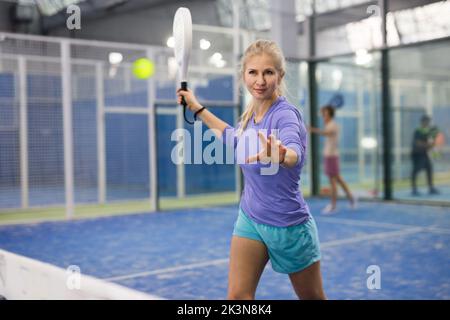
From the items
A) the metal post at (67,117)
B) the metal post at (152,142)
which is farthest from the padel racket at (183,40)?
the metal post at (152,142)

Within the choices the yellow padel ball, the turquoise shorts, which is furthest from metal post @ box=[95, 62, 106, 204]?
the turquoise shorts

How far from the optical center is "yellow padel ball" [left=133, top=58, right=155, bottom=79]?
11.2m

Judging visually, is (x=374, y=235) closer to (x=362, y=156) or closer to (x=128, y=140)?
(x=128, y=140)

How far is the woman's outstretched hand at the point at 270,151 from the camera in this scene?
6.64 ft

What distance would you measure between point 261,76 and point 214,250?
4767 millimetres

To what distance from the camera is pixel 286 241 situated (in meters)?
2.50

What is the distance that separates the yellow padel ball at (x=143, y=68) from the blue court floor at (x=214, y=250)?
269 centimetres

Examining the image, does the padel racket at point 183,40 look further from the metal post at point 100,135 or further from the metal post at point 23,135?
the metal post at point 100,135

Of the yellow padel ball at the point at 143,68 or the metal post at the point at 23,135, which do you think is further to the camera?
the yellow padel ball at the point at 143,68

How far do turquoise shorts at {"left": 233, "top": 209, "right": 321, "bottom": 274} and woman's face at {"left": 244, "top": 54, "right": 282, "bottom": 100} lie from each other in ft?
1.85

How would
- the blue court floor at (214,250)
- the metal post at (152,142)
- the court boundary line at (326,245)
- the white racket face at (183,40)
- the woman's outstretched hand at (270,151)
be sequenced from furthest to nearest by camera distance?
1. the metal post at (152,142)
2. the court boundary line at (326,245)
3. the blue court floor at (214,250)
4. the white racket face at (183,40)
5. the woman's outstretched hand at (270,151)

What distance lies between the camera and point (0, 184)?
396 inches

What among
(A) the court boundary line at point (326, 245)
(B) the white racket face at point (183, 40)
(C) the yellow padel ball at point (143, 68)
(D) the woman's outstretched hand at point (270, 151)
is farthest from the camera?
(C) the yellow padel ball at point (143, 68)

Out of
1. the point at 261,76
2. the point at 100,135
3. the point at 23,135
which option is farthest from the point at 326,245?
the point at 23,135
